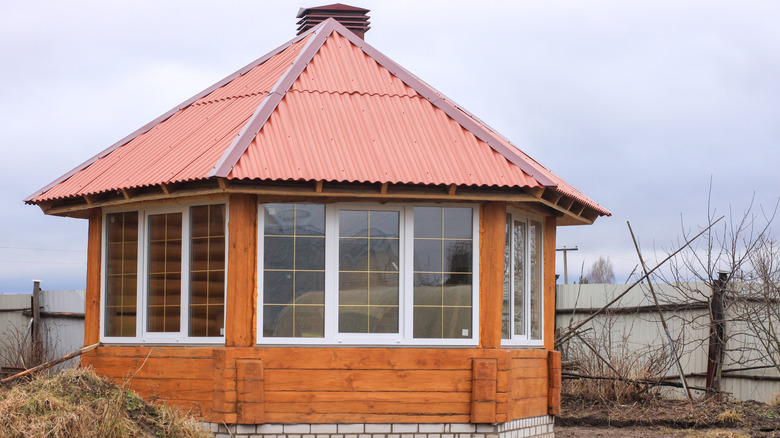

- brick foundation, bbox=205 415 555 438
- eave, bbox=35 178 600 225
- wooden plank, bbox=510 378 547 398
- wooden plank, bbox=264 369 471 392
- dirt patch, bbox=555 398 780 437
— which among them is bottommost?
dirt patch, bbox=555 398 780 437

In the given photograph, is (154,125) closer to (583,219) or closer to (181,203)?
(181,203)

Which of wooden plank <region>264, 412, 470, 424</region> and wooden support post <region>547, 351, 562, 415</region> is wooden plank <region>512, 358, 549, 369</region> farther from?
wooden plank <region>264, 412, 470, 424</region>

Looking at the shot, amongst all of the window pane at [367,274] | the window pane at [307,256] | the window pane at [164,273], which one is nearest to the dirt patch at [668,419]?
the window pane at [367,274]

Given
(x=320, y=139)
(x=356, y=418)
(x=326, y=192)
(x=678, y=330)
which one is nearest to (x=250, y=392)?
(x=356, y=418)

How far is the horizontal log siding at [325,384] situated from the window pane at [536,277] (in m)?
1.48

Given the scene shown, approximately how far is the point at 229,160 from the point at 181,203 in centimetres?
121

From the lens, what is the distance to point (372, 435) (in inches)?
381

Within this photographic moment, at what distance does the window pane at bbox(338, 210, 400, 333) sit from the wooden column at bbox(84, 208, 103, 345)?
3.18 metres

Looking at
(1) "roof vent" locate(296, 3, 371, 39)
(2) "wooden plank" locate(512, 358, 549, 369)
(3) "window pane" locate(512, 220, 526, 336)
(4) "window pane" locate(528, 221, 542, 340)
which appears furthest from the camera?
(1) "roof vent" locate(296, 3, 371, 39)

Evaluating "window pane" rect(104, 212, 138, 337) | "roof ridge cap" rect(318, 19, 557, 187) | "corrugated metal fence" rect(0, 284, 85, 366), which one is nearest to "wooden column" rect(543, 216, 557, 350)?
"roof ridge cap" rect(318, 19, 557, 187)

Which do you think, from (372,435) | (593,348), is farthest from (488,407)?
(593,348)

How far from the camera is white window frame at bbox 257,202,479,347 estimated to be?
966cm

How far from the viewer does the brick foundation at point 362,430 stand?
31.0 feet

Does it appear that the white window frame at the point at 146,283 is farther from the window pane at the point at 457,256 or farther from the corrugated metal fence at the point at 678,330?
the corrugated metal fence at the point at 678,330
